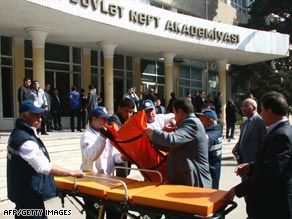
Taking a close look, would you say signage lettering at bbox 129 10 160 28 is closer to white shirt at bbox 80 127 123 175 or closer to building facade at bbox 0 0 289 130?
building facade at bbox 0 0 289 130

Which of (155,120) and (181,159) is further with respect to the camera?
(155,120)

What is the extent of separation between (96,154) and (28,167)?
2.70 feet

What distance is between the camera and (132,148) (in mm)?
3715

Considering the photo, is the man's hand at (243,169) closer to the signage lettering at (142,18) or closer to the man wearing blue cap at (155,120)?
the man wearing blue cap at (155,120)

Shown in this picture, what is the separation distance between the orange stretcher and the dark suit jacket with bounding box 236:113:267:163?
1.87 meters

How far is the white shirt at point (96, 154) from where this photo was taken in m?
3.71

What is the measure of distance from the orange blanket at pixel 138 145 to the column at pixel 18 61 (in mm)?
11006

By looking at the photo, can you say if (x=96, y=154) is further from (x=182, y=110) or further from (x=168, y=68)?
(x=168, y=68)

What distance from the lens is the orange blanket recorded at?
11.9 ft

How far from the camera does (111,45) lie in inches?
582

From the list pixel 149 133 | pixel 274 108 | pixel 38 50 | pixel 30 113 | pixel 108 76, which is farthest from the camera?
pixel 108 76

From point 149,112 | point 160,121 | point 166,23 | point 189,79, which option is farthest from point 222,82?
point 149,112

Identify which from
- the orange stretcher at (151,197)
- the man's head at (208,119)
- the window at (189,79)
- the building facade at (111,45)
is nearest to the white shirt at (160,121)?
the man's head at (208,119)

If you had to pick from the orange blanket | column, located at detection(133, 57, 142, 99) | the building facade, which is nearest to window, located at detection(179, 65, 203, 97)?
the building facade
